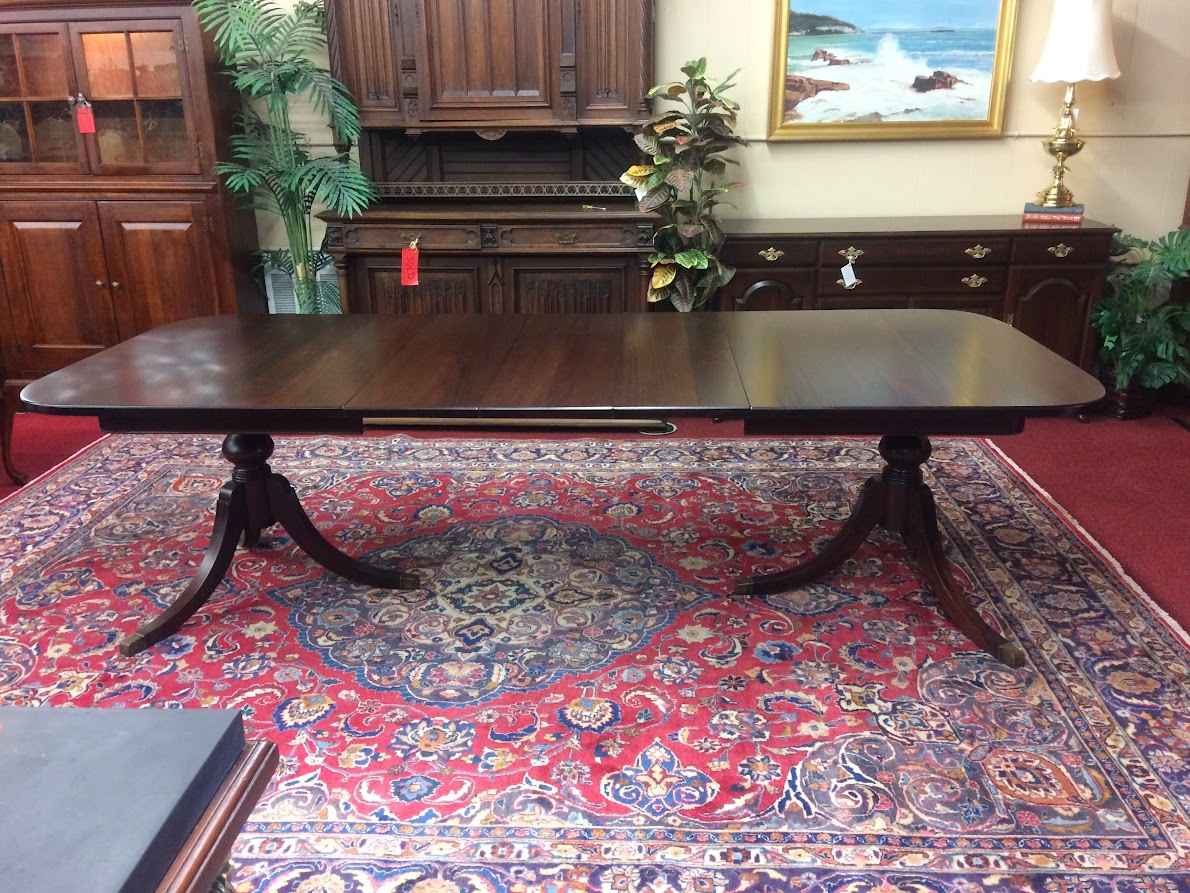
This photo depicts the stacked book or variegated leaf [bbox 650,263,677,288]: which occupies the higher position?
the stacked book

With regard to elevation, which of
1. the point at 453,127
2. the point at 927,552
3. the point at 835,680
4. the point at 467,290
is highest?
the point at 453,127

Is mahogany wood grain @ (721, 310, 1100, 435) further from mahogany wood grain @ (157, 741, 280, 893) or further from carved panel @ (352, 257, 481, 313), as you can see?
carved panel @ (352, 257, 481, 313)

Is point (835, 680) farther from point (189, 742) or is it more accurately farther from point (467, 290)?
point (467, 290)

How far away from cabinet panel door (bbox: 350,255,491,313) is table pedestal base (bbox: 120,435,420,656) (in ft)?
5.34

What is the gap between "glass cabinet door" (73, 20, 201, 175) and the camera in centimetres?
395

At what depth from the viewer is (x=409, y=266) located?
154 inches

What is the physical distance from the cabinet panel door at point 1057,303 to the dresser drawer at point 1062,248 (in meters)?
0.04

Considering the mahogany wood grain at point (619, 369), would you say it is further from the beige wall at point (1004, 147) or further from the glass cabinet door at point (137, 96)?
the glass cabinet door at point (137, 96)

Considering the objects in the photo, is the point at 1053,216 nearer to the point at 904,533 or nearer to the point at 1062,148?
the point at 1062,148

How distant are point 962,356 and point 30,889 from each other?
2.19 metres

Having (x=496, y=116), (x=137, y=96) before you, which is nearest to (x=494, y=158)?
(x=496, y=116)

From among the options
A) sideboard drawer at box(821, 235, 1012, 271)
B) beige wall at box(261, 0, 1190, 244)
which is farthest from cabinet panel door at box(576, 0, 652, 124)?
sideboard drawer at box(821, 235, 1012, 271)

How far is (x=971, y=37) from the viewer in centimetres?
411

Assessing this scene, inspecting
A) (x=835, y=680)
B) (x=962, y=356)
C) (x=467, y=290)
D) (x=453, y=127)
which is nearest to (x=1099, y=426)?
(x=962, y=356)
